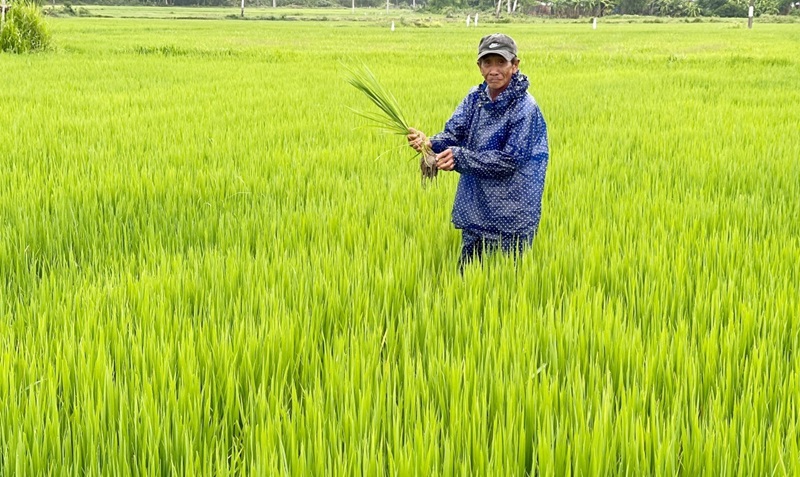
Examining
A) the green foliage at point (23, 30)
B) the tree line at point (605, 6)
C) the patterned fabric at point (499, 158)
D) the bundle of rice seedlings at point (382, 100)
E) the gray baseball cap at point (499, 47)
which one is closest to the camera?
the gray baseball cap at point (499, 47)

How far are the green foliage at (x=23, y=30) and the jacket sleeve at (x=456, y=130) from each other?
42.5 ft

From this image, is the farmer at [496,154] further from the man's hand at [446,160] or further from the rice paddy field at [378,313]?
the rice paddy field at [378,313]

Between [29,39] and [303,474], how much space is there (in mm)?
14730

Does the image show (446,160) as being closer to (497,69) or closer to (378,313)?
(497,69)

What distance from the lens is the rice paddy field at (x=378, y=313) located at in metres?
1.16

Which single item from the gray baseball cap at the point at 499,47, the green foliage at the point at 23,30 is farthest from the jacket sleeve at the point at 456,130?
the green foliage at the point at 23,30

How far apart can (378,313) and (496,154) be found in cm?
77

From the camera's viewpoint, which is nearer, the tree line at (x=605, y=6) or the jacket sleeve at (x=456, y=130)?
the jacket sleeve at (x=456, y=130)

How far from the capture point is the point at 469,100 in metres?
2.54

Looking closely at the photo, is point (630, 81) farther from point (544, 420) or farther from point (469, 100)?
point (544, 420)

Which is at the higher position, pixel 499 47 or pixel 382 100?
pixel 499 47

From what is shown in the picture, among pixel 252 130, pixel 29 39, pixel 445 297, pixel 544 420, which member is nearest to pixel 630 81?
pixel 252 130

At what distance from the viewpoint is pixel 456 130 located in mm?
2592

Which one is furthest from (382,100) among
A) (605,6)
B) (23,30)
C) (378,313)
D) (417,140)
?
(605,6)
